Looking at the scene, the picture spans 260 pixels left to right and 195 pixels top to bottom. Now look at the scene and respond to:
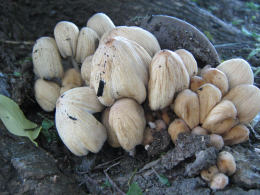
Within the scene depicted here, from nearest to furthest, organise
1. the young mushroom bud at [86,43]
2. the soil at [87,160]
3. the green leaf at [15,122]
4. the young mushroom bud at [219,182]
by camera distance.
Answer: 1. the young mushroom bud at [219,182]
2. the soil at [87,160]
3. the green leaf at [15,122]
4. the young mushroom bud at [86,43]

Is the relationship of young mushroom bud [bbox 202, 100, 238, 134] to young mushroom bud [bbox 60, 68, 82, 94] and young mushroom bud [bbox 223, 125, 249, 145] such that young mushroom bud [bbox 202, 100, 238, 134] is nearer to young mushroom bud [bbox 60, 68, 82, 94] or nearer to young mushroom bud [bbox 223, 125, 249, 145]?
young mushroom bud [bbox 223, 125, 249, 145]

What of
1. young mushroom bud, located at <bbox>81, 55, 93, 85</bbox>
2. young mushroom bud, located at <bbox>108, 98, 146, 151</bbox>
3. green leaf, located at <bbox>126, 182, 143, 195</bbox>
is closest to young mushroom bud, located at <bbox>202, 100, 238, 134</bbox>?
young mushroom bud, located at <bbox>108, 98, 146, 151</bbox>

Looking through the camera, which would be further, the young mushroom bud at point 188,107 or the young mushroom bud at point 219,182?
the young mushroom bud at point 188,107

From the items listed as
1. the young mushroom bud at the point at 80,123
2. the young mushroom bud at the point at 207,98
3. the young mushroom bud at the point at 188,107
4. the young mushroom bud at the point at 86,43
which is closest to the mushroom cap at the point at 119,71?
the young mushroom bud at the point at 80,123

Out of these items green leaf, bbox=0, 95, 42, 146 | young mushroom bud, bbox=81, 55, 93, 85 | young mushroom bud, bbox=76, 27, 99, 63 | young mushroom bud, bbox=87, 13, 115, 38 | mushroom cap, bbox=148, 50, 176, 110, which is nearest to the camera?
mushroom cap, bbox=148, 50, 176, 110

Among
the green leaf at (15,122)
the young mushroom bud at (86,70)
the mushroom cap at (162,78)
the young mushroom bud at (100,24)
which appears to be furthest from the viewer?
the young mushroom bud at (100,24)

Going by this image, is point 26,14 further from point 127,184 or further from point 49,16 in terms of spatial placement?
point 127,184

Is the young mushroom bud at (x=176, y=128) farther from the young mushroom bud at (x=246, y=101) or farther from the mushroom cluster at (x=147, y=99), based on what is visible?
the young mushroom bud at (x=246, y=101)
